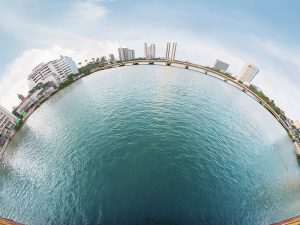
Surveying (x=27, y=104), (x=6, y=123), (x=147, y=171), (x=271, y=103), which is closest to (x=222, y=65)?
(x=271, y=103)

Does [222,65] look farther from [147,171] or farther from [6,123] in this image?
[6,123]

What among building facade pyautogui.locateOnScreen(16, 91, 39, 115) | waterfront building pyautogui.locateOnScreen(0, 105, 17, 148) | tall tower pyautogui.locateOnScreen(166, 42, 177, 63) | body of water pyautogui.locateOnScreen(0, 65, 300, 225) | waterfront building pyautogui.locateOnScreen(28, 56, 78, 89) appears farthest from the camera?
tall tower pyautogui.locateOnScreen(166, 42, 177, 63)

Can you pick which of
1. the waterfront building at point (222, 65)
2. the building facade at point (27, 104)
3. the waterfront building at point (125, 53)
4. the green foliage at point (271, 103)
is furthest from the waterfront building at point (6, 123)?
the waterfront building at point (222, 65)

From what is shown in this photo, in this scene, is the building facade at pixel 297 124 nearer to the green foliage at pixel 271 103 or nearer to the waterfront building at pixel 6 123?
the green foliage at pixel 271 103

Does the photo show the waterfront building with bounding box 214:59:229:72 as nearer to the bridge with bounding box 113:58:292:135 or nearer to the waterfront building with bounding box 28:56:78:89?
the bridge with bounding box 113:58:292:135

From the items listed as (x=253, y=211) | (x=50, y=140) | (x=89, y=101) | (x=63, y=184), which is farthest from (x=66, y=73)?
(x=253, y=211)

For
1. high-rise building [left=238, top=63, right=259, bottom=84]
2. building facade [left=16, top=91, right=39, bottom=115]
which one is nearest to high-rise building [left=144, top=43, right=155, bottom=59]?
high-rise building [left=238, top=63, right=259, bottom=84]
